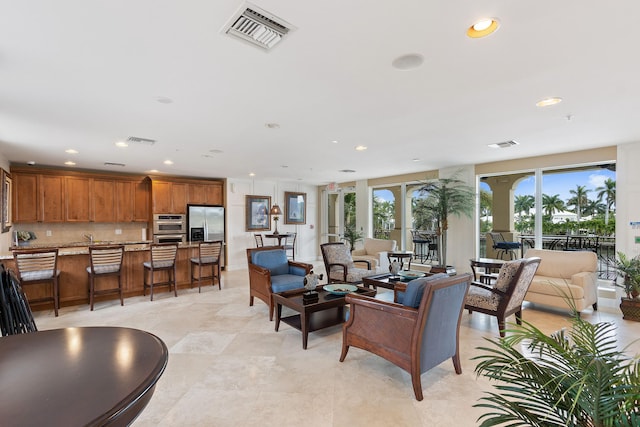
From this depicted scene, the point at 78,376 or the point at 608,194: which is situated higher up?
the point at 608,194

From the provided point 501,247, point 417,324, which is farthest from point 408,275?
point 501,247

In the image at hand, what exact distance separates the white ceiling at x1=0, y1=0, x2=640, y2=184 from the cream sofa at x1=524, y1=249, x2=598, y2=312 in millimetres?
1763

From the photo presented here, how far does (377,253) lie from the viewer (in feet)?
23.3

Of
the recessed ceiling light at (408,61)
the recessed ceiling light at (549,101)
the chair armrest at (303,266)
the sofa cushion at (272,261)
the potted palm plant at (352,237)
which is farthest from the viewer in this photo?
the potted palm plant at (352,237)

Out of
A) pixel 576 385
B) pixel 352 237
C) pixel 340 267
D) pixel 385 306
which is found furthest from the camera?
pixel 352 237

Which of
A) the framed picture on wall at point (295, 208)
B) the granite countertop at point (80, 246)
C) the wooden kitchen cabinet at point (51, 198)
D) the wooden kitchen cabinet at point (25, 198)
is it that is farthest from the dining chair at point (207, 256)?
the framed picture on wall at point (295, 208)

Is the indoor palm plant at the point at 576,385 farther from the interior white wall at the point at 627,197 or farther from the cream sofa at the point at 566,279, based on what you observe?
the interior white wall at the point at 627,197

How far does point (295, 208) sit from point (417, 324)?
7.87 metres

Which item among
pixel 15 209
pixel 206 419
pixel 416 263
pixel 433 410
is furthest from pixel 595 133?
pixel 15 209

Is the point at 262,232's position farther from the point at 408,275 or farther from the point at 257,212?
the point at 408,275

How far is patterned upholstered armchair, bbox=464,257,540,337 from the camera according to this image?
11.7ft

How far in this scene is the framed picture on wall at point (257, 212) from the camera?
29.6ft

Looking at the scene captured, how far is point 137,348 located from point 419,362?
202 cm

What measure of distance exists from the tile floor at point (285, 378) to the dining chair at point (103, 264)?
0.60 meters
